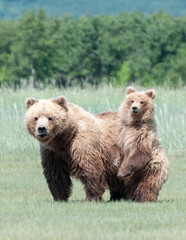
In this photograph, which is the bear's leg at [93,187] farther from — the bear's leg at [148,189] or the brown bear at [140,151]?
the bear's leg at [148,189]

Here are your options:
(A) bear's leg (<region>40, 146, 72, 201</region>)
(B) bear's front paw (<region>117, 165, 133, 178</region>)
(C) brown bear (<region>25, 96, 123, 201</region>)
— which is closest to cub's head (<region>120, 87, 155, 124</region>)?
(C) brown bear (<region>25, 96, 123, 201</region>)

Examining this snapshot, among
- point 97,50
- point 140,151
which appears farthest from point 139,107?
point 97,50

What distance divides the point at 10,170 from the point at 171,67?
34.3m

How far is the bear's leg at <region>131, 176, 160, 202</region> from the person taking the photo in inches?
300

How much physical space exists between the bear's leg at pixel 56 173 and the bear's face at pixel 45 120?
0.39 meters

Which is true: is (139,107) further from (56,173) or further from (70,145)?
(56,173)

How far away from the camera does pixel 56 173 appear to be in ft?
Result: 25.5

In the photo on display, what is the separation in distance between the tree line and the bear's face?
120 feet

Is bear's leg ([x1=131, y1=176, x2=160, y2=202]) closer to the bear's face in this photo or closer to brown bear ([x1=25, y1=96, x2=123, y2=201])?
brown bear ([x1=25, y1=96, x2=123, y2=201])

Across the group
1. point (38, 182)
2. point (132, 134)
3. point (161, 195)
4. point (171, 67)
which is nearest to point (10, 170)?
point (38, 182)

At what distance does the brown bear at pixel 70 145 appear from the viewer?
7.36m

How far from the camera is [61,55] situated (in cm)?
4825

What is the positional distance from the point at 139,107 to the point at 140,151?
0.45 meters

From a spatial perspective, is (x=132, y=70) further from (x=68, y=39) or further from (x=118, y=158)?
(x=118, y=158)
